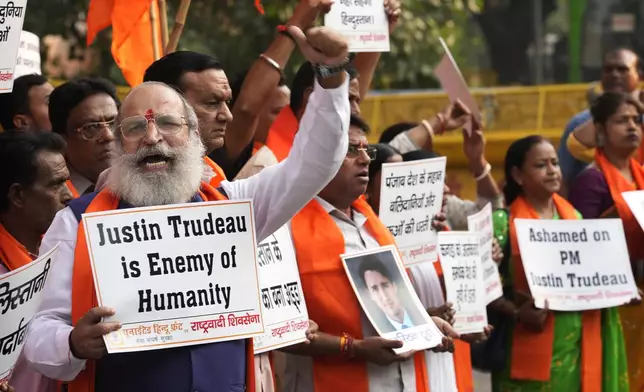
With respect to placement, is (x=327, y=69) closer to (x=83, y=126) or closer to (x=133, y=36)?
(x=83, y=126)

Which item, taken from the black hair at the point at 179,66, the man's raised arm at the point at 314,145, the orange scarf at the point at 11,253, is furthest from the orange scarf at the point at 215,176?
the orange scarf at the point at 11,253

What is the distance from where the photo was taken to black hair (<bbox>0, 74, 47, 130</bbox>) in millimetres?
6645

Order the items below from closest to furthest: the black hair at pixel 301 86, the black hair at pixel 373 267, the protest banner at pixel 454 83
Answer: the black hair at pixel 373 267 < the black hair at pixel 301 86 < the protest banner at pixel 454 83

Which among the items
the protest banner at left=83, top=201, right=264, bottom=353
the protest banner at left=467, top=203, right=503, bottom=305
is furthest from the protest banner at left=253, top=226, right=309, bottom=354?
the protest banner at left=467, top=203, right=503, bottom=305

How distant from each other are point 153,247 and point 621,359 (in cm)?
437

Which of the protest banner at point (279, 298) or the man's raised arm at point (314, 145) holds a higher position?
the man's raised arm at point (314, 145)

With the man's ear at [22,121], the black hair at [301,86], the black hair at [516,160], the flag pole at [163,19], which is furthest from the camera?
the black hair at [516,160]

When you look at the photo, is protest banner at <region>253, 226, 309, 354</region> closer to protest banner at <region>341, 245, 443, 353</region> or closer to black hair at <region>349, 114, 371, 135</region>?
protest banner at <region>341, 245, 443, 353</region>

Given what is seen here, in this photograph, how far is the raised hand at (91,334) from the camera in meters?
3.97

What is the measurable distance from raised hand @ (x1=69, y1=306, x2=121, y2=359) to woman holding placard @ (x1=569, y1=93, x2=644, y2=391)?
15.5ft

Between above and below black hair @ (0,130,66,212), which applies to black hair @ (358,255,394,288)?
below

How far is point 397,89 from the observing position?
1966 cm

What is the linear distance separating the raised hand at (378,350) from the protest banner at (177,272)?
1339 millimetres

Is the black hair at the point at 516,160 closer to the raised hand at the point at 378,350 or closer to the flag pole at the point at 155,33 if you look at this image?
the flag pole at the point at 155,33
